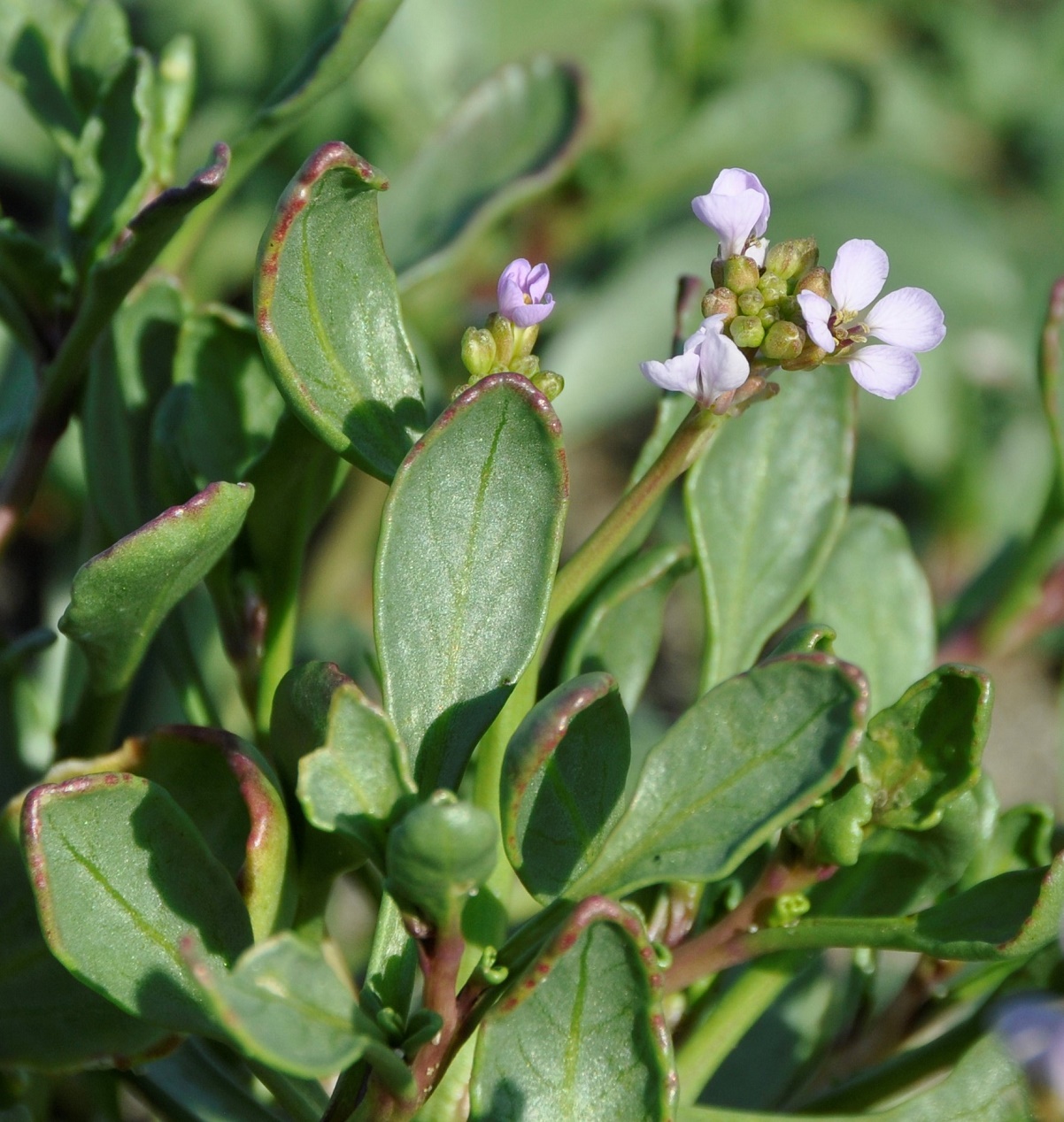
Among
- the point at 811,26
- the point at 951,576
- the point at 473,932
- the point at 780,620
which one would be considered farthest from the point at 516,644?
the point at 811,26

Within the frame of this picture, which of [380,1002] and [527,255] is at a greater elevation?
[380,1002]

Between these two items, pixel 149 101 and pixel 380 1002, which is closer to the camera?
pixel 380 1002

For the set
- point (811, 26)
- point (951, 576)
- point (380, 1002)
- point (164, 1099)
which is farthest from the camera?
point (811, 26)

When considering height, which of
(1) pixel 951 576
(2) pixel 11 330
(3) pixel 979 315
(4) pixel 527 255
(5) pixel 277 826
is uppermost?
(2) pixel 11 330

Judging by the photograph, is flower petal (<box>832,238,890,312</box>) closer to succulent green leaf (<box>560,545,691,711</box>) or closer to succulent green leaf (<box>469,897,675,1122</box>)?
succulent green leaf (<box>560,545,691,711</box>)

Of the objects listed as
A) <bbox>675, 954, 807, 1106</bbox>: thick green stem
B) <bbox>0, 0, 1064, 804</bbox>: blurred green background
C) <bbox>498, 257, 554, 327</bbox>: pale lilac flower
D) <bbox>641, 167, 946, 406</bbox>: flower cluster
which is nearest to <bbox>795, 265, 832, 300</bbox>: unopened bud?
<bbox>641, 167, 946, 406</bbox>: flower cluster

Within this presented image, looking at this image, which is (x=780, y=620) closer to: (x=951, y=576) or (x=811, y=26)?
(x=951, y=576)
